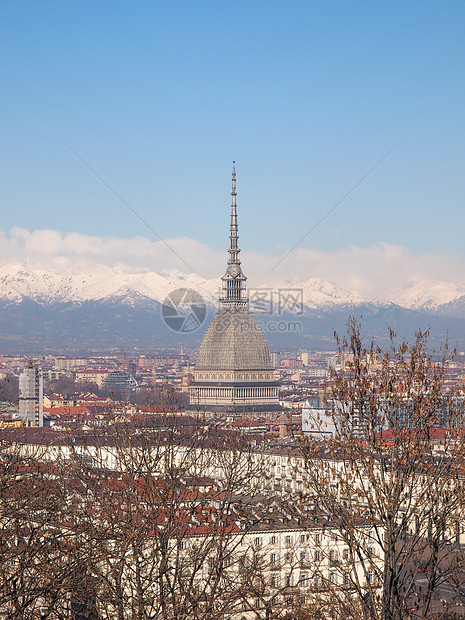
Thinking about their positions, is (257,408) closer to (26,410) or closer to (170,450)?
(26,410)

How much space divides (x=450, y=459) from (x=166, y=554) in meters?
5.17

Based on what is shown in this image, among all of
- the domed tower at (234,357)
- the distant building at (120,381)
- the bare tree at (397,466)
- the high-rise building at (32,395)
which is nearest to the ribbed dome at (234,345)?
the domed tower at (234,357)

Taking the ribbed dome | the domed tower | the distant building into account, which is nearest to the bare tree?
the domed tower

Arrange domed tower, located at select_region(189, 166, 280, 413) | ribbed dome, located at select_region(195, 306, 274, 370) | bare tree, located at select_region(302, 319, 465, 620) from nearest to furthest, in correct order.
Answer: bare tree, located at select_region(302, 319, 465, 620), domed tower, located at select_region(189, 166, 280, 413), ribbed dome, located at select_region(195, 306, 274, 370)

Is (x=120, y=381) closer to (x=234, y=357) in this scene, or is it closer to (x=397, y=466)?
(x=234, y=357)

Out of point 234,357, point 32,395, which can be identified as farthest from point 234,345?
point 32,395

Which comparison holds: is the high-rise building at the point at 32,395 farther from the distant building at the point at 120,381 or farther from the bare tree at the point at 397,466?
the bare tree at the point at 397,466

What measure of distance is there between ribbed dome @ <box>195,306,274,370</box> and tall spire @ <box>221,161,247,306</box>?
1509 mm

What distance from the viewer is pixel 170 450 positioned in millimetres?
22469

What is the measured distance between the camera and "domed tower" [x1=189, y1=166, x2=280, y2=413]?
139375 millimetres

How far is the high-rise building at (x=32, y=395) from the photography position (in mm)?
103350

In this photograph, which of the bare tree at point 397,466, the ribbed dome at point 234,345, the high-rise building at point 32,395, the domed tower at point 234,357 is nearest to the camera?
the bare tree at point 397,466

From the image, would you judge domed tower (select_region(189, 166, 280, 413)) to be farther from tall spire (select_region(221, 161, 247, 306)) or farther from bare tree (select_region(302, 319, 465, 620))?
bare tree (select_region(302, 319, 465, 620))

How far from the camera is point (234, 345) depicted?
5640 inches
